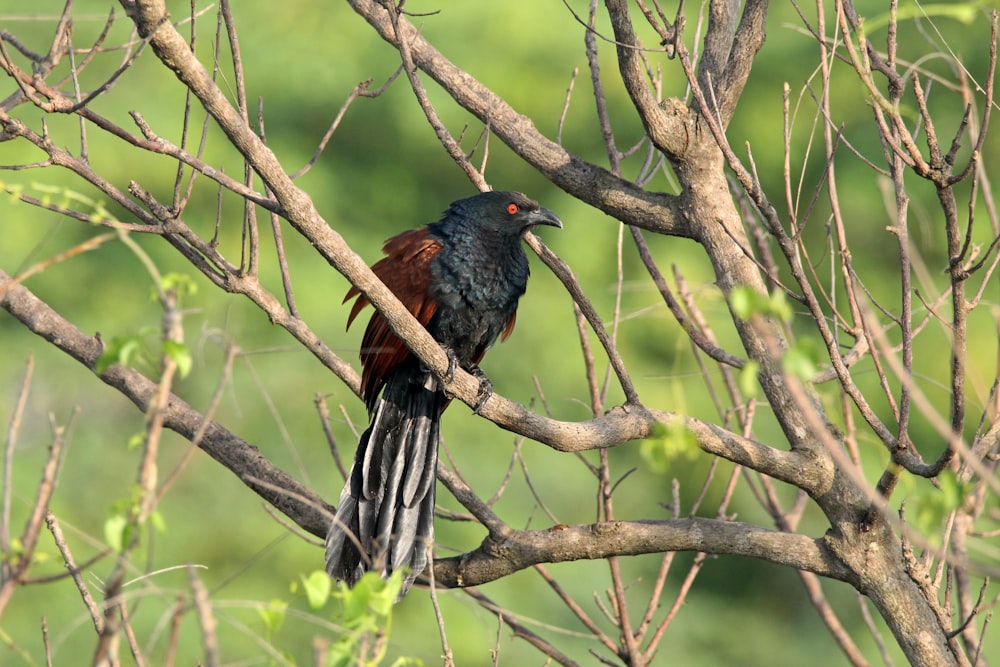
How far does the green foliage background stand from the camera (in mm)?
5371

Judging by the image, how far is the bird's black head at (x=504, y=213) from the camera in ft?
11.4

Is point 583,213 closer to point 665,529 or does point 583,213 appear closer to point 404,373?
point 404,373

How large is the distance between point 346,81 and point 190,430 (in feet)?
20.8

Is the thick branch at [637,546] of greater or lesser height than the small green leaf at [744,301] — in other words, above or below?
above

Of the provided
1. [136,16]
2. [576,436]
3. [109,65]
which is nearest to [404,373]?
[576,436]

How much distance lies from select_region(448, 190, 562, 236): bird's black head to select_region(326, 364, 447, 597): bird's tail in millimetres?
571

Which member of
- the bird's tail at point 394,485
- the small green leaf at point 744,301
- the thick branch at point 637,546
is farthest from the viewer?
the bird's tail at point 394,485

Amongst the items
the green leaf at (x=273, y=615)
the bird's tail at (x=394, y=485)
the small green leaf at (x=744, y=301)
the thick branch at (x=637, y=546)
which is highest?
the bird's tail at (x=394, y=485)

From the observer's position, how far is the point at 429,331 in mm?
3379

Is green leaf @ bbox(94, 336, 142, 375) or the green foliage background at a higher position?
the green foliage background

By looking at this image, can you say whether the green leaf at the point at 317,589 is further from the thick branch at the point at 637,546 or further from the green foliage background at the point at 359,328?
the green foliage background at the point at 359,328

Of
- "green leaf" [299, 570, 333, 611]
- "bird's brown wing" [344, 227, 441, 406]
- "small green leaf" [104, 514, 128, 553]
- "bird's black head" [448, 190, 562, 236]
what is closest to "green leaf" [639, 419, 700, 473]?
"green leaf" [299, 570, 333, 611]

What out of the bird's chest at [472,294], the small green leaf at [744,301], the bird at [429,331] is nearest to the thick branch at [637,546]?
the bird at [429,331]

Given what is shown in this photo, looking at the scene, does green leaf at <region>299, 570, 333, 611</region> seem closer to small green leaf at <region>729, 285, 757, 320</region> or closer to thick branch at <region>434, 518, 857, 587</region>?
small green leaf at <region>729, 285, 757, 320</region>
